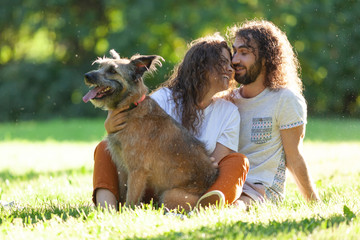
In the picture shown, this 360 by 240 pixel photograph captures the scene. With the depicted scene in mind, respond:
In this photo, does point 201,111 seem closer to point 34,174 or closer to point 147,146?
point 147,146

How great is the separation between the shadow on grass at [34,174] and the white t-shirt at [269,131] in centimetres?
431

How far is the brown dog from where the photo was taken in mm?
4766

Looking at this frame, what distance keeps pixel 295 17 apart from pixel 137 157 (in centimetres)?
2238

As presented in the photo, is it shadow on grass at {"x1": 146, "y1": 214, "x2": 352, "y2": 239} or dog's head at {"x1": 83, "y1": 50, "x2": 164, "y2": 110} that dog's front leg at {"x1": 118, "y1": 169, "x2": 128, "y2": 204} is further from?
shadow on grass at {"x1": 146, "y1": 214, "x2": 352, "y2": 239}

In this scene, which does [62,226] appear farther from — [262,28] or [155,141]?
[262,28]

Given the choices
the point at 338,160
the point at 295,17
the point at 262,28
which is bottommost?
the point at 338,160

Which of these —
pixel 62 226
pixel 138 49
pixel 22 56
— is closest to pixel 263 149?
pixel 62 226

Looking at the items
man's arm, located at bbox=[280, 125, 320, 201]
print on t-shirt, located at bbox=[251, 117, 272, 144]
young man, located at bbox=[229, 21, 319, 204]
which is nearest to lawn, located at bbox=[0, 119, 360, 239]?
man's arm, located at bbox=[280, 125, 320, 201]

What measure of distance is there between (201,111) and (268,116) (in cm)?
77

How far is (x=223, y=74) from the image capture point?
209 inches

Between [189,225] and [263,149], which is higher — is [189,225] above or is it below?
below

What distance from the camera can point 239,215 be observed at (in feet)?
14.4

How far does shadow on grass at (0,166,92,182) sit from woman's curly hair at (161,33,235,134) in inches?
157

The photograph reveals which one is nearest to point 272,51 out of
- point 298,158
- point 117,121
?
point 298,158
